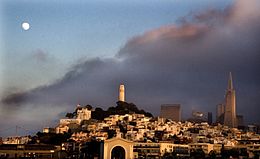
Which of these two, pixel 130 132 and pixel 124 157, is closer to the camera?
pixel 124 157

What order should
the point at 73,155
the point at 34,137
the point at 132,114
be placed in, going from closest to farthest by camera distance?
1. the point at 73,155
2. the point at 34,137
3. the point at 132,114

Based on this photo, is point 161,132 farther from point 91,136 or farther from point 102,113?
point 102,113

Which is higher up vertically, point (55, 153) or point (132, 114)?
point (132, 114)

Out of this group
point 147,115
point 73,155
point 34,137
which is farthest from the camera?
point 147,115

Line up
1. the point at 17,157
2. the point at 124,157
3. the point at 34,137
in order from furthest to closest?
the point at 34,137 → the point at 124,157 → the point at 17,157

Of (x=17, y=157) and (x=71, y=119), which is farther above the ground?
(x=71, y=119)

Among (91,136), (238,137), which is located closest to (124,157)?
(91,136)

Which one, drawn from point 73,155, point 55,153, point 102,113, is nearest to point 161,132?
point 102,113

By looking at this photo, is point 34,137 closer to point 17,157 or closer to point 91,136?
point 91,136

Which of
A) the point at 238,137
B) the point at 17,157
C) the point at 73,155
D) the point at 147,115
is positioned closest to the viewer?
the point at 17,157

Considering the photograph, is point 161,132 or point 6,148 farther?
point 161,132
